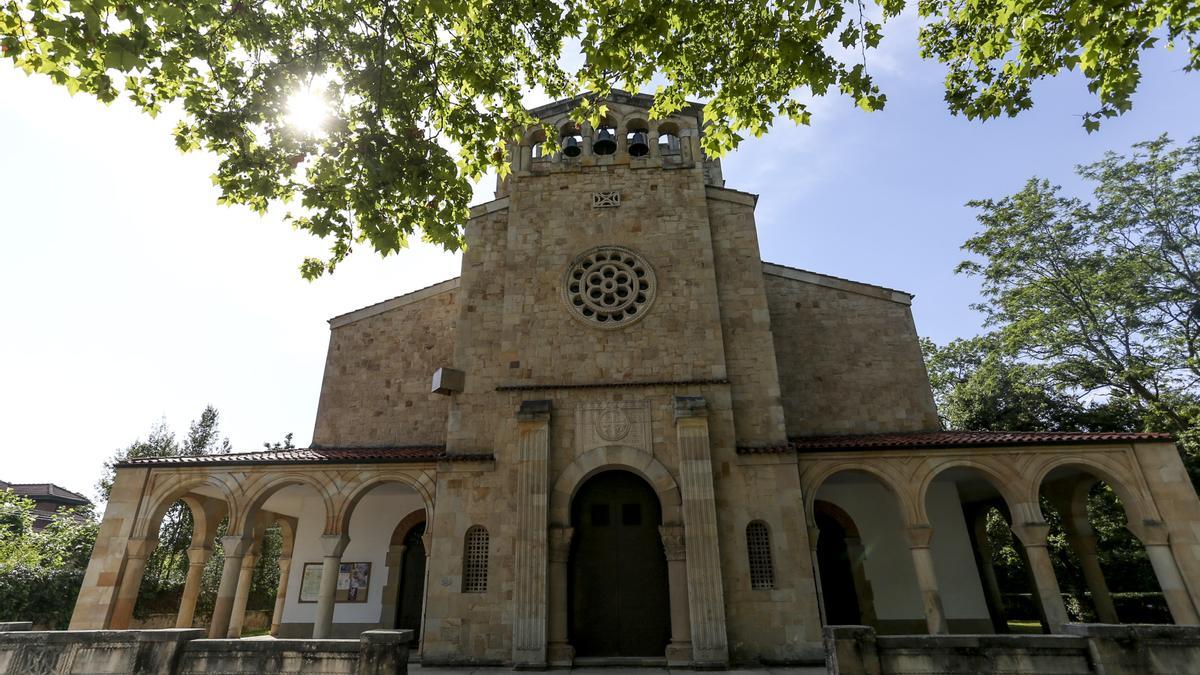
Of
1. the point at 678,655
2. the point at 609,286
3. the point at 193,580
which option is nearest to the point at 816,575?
the point at 678,655

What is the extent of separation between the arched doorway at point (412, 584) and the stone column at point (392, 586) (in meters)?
0.11

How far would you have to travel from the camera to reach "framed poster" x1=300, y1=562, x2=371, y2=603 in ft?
48.9

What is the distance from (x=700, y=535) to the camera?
449 inches

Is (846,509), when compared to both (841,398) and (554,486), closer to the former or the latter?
(841,398)

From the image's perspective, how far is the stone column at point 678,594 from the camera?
1083cm

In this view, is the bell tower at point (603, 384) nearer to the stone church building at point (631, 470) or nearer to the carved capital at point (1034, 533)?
the stone church building at point (631, 470)

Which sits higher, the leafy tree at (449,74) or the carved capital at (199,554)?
the leafy tree at (449,74)

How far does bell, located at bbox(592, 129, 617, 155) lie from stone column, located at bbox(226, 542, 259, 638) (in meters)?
13.9

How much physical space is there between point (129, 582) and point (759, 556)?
13.2 metres

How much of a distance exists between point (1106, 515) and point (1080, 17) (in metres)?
20.5

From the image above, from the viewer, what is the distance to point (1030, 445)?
11969 millimetres

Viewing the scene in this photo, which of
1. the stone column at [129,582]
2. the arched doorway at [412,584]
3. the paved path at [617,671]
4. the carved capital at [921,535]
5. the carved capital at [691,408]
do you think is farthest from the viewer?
the arched doorway at [412,584]

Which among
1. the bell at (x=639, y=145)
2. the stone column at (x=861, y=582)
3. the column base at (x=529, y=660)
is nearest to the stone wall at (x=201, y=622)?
the column base at (x=529, y=660)

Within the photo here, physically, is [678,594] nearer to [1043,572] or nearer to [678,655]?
[678,655]
